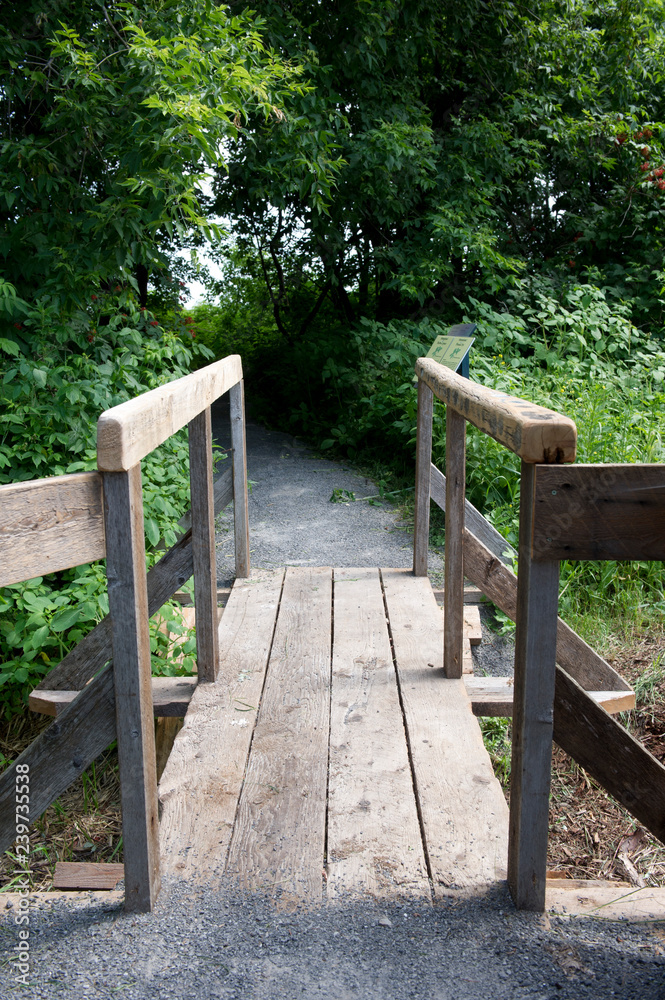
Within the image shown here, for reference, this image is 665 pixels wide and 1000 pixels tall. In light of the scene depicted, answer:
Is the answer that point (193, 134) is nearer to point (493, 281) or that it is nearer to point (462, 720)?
point (462, 720)

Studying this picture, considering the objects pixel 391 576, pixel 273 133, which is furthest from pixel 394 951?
pixel 273 133

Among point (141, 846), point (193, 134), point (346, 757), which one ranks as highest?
point (193, 134)

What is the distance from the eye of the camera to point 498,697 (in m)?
2.94

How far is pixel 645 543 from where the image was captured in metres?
1.56

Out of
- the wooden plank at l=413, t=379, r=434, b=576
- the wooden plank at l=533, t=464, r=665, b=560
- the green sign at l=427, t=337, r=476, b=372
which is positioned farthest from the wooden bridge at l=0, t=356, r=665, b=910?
the green sign at l=427, t=337, r=476, b=372

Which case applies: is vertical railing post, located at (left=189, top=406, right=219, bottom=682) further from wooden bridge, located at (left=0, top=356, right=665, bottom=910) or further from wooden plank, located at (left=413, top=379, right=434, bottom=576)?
wooden plank, located at (left=413, top=379, right=434, bottom=576)

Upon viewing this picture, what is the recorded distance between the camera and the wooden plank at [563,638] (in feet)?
10.6

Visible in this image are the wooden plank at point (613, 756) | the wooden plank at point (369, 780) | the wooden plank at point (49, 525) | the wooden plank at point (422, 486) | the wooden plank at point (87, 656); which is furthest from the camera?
the wooden plank at point (422, 486)

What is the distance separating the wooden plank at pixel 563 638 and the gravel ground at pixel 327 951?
1.55m

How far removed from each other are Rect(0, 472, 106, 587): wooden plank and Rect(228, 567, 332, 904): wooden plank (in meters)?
0.90

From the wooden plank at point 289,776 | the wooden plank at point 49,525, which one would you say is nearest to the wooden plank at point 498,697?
the wooden plank at point 289,776

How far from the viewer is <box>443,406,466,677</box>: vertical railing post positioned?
9.14ft

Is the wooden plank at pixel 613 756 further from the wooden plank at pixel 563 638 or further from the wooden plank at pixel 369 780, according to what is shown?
the wooden plank at pixel 563 638

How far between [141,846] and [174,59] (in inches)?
135
